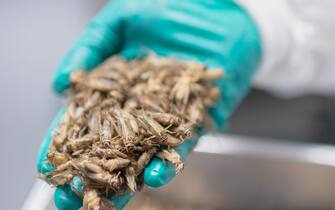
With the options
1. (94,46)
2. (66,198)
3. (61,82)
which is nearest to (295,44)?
(94,46)

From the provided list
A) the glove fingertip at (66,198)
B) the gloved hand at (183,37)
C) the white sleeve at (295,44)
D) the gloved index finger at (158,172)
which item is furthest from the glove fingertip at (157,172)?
the white sleeve at (295,44)

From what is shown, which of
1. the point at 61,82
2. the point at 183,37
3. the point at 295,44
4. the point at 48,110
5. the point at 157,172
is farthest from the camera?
the point at 48,110

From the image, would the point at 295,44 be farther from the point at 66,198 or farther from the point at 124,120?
the point at 66,198

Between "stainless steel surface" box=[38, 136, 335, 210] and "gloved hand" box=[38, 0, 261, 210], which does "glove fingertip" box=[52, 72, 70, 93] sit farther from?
"stainless steel surface" box=[38, 136, 335, 210]

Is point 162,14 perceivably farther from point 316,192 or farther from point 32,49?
point 32,49

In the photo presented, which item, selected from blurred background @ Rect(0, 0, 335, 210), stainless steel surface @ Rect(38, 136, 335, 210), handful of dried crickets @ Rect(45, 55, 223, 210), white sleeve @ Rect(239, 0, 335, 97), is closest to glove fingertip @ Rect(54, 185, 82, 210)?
handful of dried crickets @ Rect(45, 55, 223, 210)

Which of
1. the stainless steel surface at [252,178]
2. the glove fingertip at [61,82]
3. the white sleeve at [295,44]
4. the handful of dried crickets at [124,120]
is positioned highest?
the glove fingertip at [61,82]

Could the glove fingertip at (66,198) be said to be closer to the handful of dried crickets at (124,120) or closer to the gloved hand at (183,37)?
the handful of dried crickets at (124,120)

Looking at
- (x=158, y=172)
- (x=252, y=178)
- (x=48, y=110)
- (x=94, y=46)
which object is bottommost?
(x=252, y=178)
